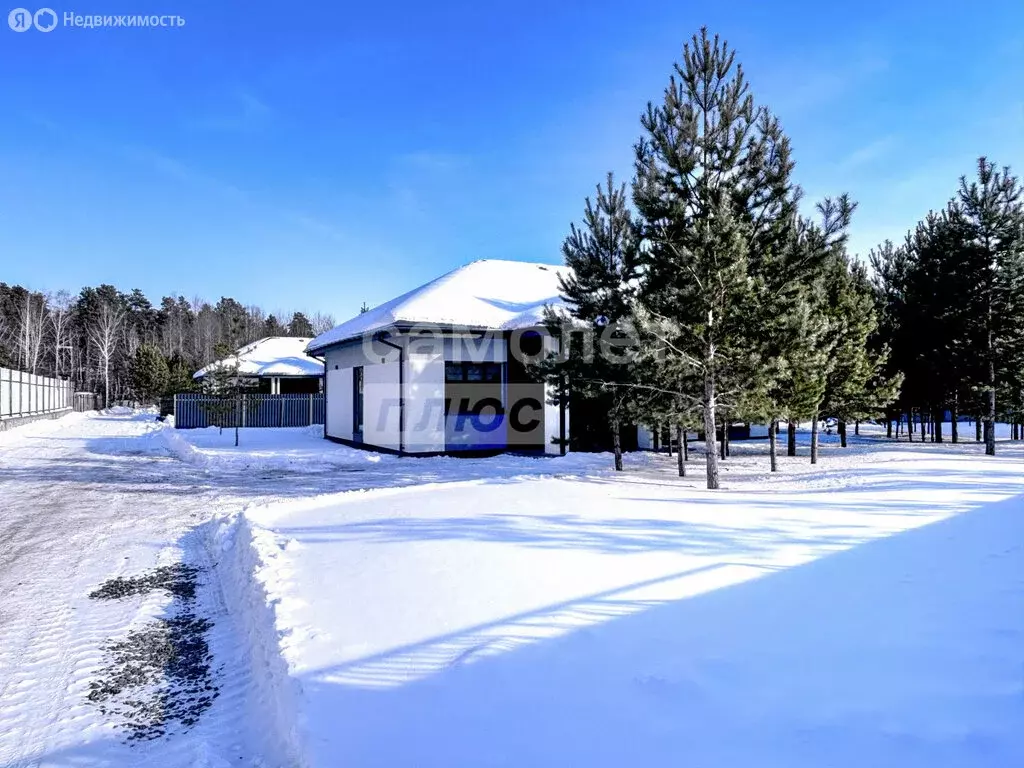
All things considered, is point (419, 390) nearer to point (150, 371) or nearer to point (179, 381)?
point (179, 381)

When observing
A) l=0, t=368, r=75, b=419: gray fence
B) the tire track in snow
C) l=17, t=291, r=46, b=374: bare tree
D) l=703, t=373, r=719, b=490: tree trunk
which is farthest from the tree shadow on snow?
l=17, t=291, r=46, b=374: bare tree

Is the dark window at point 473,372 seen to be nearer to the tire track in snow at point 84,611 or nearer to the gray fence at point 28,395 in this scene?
the tire track in snow at point 84,611

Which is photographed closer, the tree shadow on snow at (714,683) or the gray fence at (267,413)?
the tree shadow on snow at (714,683)

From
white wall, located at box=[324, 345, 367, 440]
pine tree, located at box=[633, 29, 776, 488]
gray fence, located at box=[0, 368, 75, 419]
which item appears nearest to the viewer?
pine tree, located at box=[633, 29, 776, 488]

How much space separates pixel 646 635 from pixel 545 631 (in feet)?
2.11

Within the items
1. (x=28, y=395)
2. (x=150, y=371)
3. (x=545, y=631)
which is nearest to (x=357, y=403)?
(x=545, y=631)

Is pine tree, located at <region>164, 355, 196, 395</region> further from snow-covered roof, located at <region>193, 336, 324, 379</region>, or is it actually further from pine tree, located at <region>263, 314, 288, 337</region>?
pine tree, located at <region>263, 314, 288, 337</region>

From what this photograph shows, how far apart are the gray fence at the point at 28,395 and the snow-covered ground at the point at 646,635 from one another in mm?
28394

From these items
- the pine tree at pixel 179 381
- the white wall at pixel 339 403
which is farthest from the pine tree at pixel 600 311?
the pine tree at pixel 179 381

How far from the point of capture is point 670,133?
→ 10.8 meters

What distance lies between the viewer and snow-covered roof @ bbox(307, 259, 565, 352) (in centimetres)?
1709

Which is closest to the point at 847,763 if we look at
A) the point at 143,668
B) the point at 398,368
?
the point at 143,668

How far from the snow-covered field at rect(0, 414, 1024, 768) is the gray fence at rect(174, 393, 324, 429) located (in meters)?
20.1

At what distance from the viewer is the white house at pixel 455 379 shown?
16.9 metres
